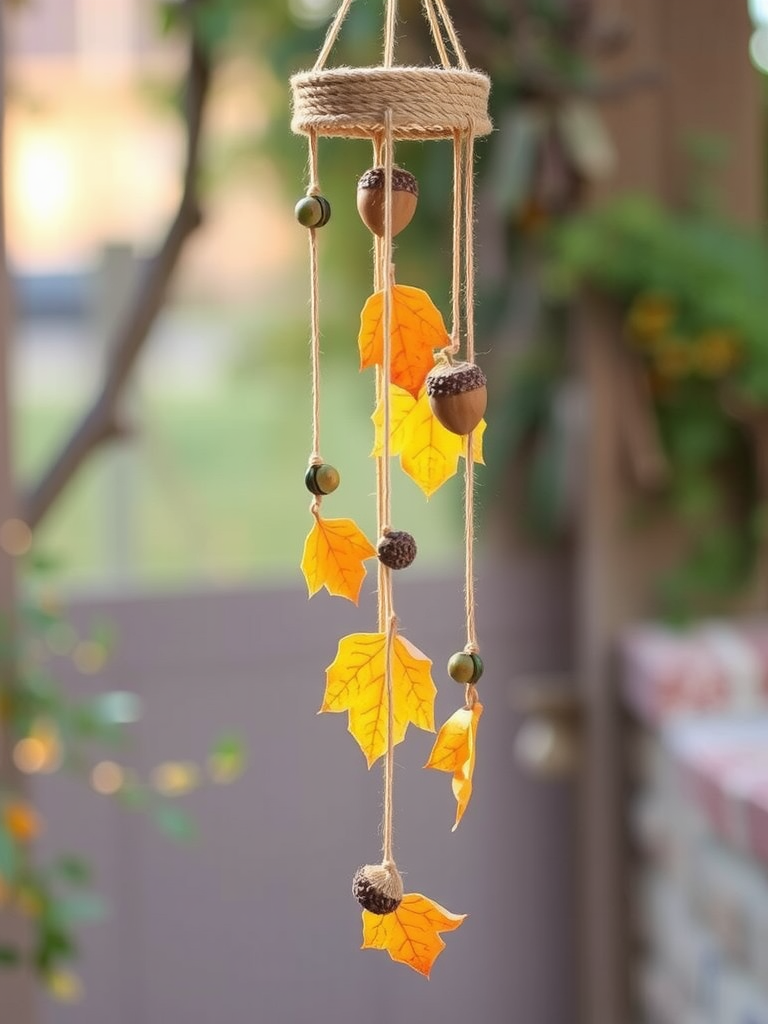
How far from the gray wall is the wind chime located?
55.5 inches

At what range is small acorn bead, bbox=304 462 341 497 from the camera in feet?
2.08

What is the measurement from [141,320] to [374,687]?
3.71 feet

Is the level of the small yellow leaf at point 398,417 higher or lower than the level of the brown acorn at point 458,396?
lower

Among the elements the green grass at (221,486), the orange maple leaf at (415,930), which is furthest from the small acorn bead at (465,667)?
the green grass at (221,486)

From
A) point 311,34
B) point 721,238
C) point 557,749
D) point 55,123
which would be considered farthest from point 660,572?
point 55,123

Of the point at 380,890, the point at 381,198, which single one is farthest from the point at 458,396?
the point at 380,890

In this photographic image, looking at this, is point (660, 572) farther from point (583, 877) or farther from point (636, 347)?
point (583, 877)

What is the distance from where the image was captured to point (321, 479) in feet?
2.09

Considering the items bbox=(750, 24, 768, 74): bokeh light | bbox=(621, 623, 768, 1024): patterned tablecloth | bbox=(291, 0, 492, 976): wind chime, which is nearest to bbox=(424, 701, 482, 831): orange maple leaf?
bbox=(291, 0, 492, 976): wind chime

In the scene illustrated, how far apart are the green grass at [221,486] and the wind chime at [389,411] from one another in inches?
60.2

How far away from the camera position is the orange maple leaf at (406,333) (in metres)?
0.63

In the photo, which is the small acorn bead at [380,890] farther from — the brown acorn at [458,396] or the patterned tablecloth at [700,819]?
the patterned tablecloth at [700,819]

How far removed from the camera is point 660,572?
2.03m

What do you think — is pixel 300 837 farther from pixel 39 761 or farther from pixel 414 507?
pixel 39 761
